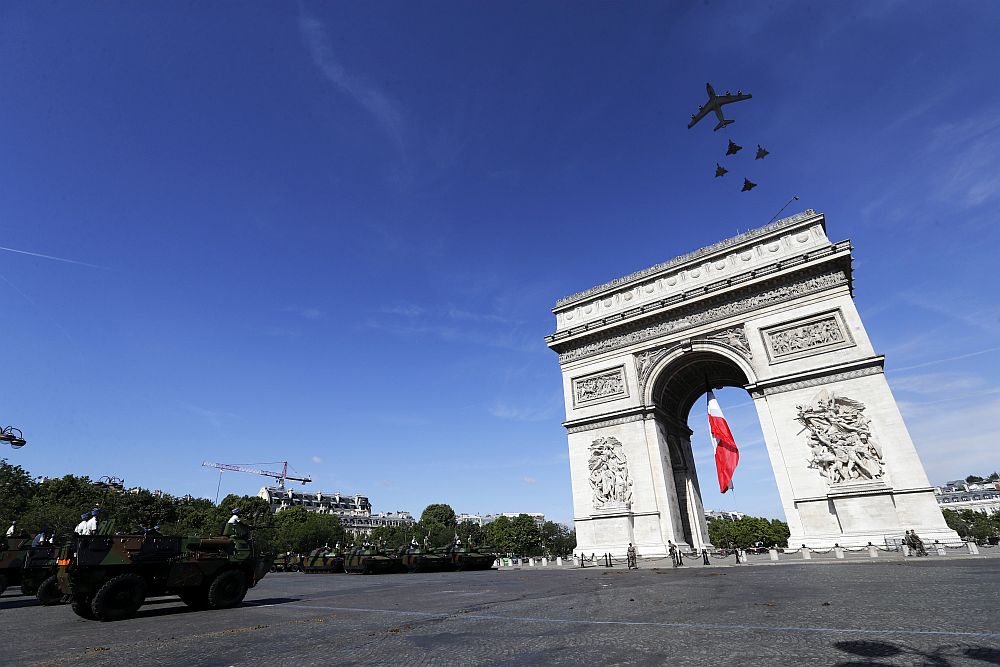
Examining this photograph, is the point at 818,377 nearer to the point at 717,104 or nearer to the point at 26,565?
the point at 717,104

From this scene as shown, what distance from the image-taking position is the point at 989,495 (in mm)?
115000

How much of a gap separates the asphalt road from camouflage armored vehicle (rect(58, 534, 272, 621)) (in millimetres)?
425

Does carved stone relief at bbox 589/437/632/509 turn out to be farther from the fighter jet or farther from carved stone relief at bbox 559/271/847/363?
the fighter jet

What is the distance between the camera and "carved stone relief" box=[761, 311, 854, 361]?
20.3m

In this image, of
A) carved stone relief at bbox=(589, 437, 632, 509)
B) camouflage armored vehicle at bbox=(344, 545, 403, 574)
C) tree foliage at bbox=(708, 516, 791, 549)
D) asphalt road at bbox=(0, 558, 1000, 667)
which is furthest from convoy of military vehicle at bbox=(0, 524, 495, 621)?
tree foliage at bbox=(708, 516, 791, 549)

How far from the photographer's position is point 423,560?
2494 centimetres

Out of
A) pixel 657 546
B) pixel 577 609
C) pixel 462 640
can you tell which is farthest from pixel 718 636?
pixel 657 546

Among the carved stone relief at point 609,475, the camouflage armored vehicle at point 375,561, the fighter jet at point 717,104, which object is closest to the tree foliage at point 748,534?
the carved stone relief at point 609,475

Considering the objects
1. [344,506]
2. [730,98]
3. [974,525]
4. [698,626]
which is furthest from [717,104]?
[344,506]

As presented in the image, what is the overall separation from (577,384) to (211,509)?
6063 centimetres

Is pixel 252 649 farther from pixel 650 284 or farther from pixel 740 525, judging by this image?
pixel 740 525

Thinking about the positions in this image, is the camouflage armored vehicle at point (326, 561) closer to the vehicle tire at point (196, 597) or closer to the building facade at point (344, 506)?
the vehicle tire at point (196, 597)

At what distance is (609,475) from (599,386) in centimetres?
457

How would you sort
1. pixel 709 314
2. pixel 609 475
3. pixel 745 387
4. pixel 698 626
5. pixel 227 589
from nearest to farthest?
pixel 698 626
pixel 227 589
pixel 745 387
pixel 709 314
pixel 609 475
